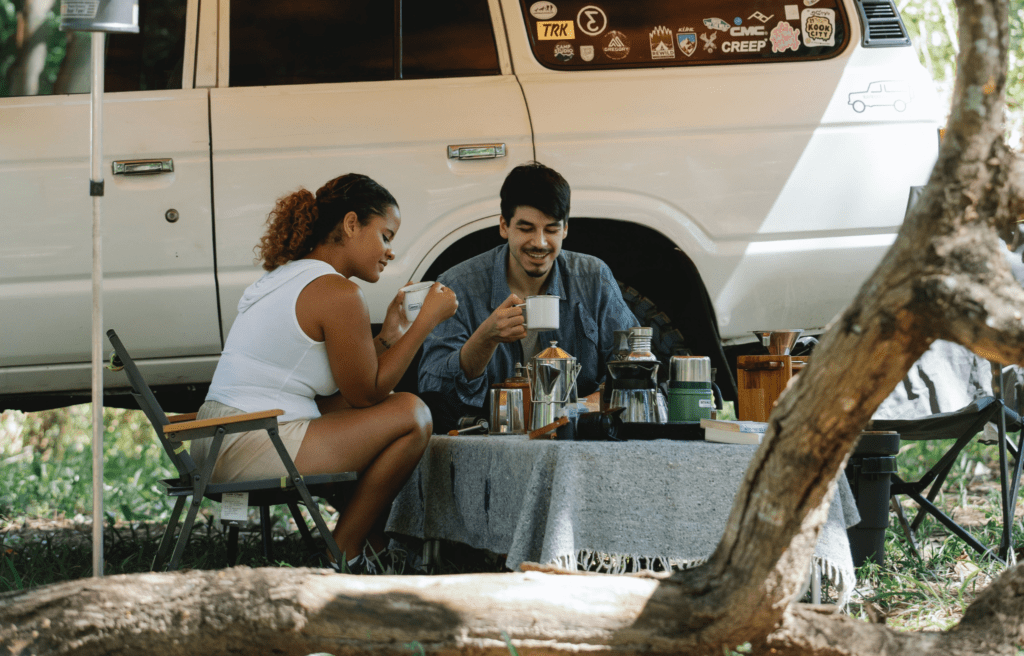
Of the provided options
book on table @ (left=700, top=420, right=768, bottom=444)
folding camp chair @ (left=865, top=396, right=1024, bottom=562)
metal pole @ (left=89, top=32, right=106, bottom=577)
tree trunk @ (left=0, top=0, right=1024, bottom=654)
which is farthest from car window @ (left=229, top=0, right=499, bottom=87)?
tree trunk @ (left=0, top=0, right=1024, bottom=654)

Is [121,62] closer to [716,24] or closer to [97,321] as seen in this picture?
[97,321]

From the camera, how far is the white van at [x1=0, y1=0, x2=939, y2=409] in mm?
3270

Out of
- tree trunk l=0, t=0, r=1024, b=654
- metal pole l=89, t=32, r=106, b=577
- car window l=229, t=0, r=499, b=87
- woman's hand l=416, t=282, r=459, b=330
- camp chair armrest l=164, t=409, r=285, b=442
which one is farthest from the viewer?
car window l=229, t=0, r=499, b=87

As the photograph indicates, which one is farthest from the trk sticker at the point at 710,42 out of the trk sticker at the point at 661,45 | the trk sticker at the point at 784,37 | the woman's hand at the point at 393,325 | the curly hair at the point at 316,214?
the woman's hand at the point at 393,325

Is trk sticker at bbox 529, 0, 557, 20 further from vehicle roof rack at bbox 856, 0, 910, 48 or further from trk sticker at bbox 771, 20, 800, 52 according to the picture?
vehicle roof rack at bbox 856, 0, 910, 48

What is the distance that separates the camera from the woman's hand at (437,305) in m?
2.77

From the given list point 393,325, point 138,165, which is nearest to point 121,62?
point 138,165

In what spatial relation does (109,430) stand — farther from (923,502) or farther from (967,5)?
(967,5)

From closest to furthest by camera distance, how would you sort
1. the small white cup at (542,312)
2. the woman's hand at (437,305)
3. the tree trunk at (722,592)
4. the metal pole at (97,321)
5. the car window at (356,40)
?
the tree trunk at (722,592) → the metal pole at (97,321) → the small white cup at (542,312) → the woman's hand at (437,305) → the car window at (356,40)

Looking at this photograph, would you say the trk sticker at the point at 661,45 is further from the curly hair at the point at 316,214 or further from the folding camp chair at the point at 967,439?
the folding camp chair at the point at 967,439

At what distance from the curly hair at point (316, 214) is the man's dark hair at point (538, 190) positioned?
446 millimetres

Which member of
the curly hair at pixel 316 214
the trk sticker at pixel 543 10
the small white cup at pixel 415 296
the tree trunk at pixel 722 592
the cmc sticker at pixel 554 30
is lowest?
the tree trunk at pixel 722 592

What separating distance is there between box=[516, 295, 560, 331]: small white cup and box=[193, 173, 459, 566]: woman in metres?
0.34

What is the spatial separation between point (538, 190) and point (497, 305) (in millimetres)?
437
